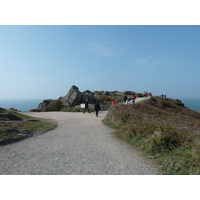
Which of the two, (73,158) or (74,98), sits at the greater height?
(74,98)

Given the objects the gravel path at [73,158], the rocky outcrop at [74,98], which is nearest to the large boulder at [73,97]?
the rocky outcrop at [74,98]

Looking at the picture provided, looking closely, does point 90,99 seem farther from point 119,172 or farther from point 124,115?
point 119,172

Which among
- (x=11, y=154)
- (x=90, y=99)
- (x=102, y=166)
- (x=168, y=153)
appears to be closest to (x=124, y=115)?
(x=168, y=153)

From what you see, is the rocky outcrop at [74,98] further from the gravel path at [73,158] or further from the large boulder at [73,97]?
the gravel path at [73,158]

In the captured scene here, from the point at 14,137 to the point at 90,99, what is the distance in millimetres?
22458

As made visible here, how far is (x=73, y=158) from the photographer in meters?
6.38

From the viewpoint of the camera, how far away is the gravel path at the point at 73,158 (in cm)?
530

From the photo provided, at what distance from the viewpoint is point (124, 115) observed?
13.1 metres

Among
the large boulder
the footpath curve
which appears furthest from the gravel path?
the large boulder

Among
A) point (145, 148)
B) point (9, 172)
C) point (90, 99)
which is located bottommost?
point (9, 172)

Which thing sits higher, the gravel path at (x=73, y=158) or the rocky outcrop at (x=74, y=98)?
the rocky outcrop at (x=74, y=98)

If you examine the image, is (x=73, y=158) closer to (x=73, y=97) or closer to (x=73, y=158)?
(x=73, y=158)

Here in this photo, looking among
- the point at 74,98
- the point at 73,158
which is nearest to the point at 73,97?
the point at 74,98

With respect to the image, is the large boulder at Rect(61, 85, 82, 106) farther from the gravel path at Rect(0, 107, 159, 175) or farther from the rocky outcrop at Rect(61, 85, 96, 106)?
the gravel path at Rect(0, 107, 159, 175)
